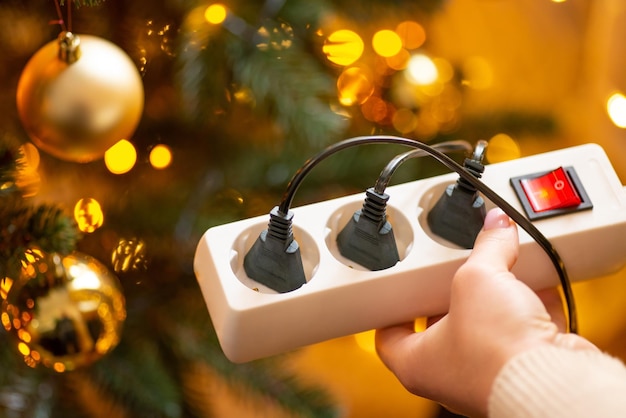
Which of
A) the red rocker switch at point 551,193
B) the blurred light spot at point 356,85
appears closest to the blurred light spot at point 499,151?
the blurred light spot at point 356,85

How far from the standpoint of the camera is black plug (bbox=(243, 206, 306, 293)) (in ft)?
1.98

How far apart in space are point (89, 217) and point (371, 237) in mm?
319

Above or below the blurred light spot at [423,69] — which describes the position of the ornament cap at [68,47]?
above

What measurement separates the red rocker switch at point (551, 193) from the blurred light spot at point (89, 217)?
0.42 meters

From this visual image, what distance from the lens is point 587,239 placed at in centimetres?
66

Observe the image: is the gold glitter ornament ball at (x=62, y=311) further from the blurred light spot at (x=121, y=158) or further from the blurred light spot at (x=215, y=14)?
the blurred light spot at (x=215, y=14)

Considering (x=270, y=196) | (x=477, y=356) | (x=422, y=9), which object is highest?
(x=422, y=9)

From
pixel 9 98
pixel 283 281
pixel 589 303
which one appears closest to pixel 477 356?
pixel 283 281

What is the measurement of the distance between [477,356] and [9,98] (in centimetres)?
53

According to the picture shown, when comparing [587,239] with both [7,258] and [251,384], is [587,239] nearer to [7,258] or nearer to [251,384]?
[251,384]

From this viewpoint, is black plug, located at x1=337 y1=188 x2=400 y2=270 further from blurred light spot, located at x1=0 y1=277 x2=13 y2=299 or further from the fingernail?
blurred light spot, located at x1=0 y1=277 x2=13 y2=299

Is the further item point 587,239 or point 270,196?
point 270,196

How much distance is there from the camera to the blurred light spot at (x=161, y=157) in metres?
0.82

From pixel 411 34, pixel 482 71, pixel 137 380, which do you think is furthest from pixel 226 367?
pixel 482 71
